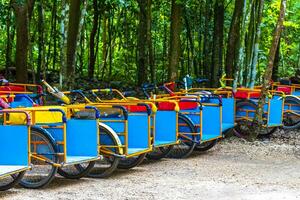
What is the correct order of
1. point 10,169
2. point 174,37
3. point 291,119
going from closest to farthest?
1. point 10,169
2. point 291,119
3. point 174,37

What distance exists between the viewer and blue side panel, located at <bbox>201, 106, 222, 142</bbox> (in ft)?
33.5

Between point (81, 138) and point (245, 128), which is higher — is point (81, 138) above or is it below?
above

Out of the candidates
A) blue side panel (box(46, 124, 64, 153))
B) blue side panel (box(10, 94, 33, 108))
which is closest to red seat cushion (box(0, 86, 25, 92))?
blue side panel (box(10, 94, 33, 108))

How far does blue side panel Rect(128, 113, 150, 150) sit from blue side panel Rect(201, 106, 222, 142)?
211 centimetres

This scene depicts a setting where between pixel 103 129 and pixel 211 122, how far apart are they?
3.14 metres

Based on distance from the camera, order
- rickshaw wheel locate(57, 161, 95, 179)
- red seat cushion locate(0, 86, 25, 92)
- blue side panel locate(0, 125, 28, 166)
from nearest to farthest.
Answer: blue side panel locate(0, 125, 28, 166) < rickshaw wheel locate(57, 161, 95, 179) < red seat cushion locate(0, 86, 25, 92)

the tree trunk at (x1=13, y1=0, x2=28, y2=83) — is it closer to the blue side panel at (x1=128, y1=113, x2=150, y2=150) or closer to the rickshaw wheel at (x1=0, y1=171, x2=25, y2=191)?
the blue side panel at (x1=128, y1=113, x2=150, y2=150)

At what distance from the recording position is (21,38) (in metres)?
14.6

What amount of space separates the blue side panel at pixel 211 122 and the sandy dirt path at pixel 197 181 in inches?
16.0

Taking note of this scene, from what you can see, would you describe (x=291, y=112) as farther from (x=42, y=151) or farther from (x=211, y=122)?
(x=42, y=151)

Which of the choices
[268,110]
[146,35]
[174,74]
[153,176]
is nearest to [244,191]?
[153,176]

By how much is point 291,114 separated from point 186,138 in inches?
190

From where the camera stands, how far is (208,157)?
392 inches

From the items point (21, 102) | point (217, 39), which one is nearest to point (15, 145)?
point (21, 102)
